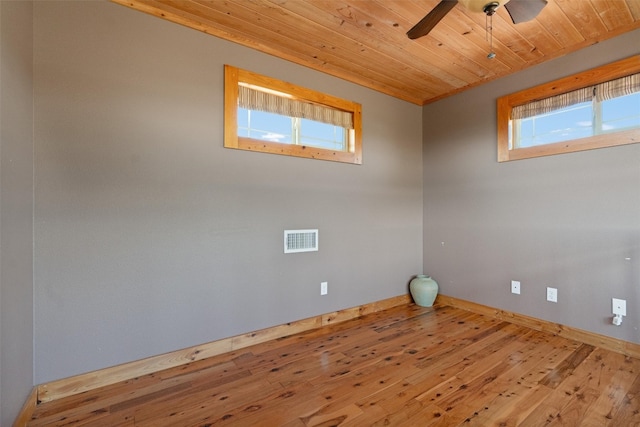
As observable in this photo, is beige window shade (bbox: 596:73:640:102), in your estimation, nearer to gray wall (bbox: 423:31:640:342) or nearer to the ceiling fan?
gray wall (bbox: 423:31:640:342)

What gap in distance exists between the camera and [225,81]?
2211 mm

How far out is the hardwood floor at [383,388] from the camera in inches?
58.2

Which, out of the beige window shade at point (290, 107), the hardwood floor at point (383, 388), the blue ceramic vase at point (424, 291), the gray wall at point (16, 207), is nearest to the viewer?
the gray wall at point (16, 207)

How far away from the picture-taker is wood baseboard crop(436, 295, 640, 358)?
6.97ft

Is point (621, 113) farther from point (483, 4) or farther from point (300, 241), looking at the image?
point (300, 241)

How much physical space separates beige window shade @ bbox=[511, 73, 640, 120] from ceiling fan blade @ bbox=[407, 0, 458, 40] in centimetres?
168

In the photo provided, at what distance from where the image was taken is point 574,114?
2.46 m

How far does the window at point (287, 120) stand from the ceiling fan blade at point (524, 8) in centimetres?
156

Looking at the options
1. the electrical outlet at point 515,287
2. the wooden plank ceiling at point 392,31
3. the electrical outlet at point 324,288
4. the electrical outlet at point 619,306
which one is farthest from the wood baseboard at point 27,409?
the electrical outlet at point 619,306

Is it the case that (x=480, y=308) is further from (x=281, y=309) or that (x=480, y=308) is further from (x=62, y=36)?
(x=62, y=36)

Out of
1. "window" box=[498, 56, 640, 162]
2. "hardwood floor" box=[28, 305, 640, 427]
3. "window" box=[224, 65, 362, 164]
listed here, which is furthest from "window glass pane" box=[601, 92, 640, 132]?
"window" box=[224, 65, 362, 164]

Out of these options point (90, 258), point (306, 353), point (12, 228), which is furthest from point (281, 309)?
point (12, 228)

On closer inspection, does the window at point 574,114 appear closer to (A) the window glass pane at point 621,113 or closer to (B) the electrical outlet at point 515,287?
(A) the window glass pane at point 621,113

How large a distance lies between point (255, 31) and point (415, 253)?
291cm
